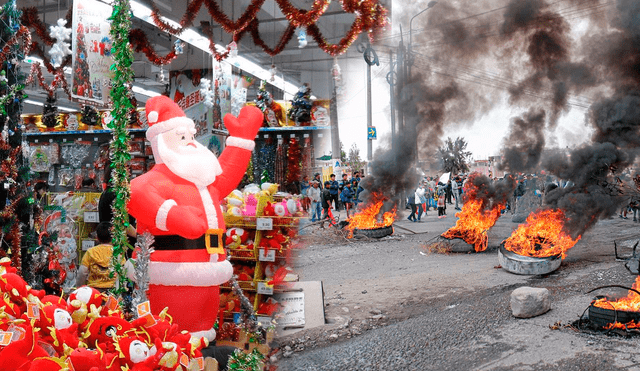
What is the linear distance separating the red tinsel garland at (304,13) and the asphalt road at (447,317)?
2.80 metres

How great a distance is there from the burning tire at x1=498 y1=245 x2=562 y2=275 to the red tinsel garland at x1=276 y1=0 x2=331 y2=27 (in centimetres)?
501

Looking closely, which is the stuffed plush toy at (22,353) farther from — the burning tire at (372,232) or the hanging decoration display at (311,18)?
the burning tire at (372,232)

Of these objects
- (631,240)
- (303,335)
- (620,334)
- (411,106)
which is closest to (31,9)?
(303,335)

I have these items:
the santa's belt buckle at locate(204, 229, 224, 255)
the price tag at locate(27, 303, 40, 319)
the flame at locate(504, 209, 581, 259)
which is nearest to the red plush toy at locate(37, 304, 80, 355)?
the price tag at locate(27, 303, 40, 319)

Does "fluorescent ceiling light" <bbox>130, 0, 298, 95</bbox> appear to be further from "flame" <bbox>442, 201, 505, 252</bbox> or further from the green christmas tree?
"flame" <bbox>442, 201, 505, 252</bbox>

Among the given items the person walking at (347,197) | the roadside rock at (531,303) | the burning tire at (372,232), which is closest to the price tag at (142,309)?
the roadside rock at (531,303)

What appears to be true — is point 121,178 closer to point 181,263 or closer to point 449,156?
point 181,263

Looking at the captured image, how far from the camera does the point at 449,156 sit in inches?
1144

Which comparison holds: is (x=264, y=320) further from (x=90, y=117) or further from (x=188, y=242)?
(x=90, y=117)

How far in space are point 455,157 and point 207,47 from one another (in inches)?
946

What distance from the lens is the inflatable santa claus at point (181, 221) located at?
3223 millimetres

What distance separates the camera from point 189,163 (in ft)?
11.1

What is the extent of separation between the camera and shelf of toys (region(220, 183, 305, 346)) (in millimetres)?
4645

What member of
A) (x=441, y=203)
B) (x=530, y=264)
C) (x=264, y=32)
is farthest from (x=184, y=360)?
(x=441, y=203)
